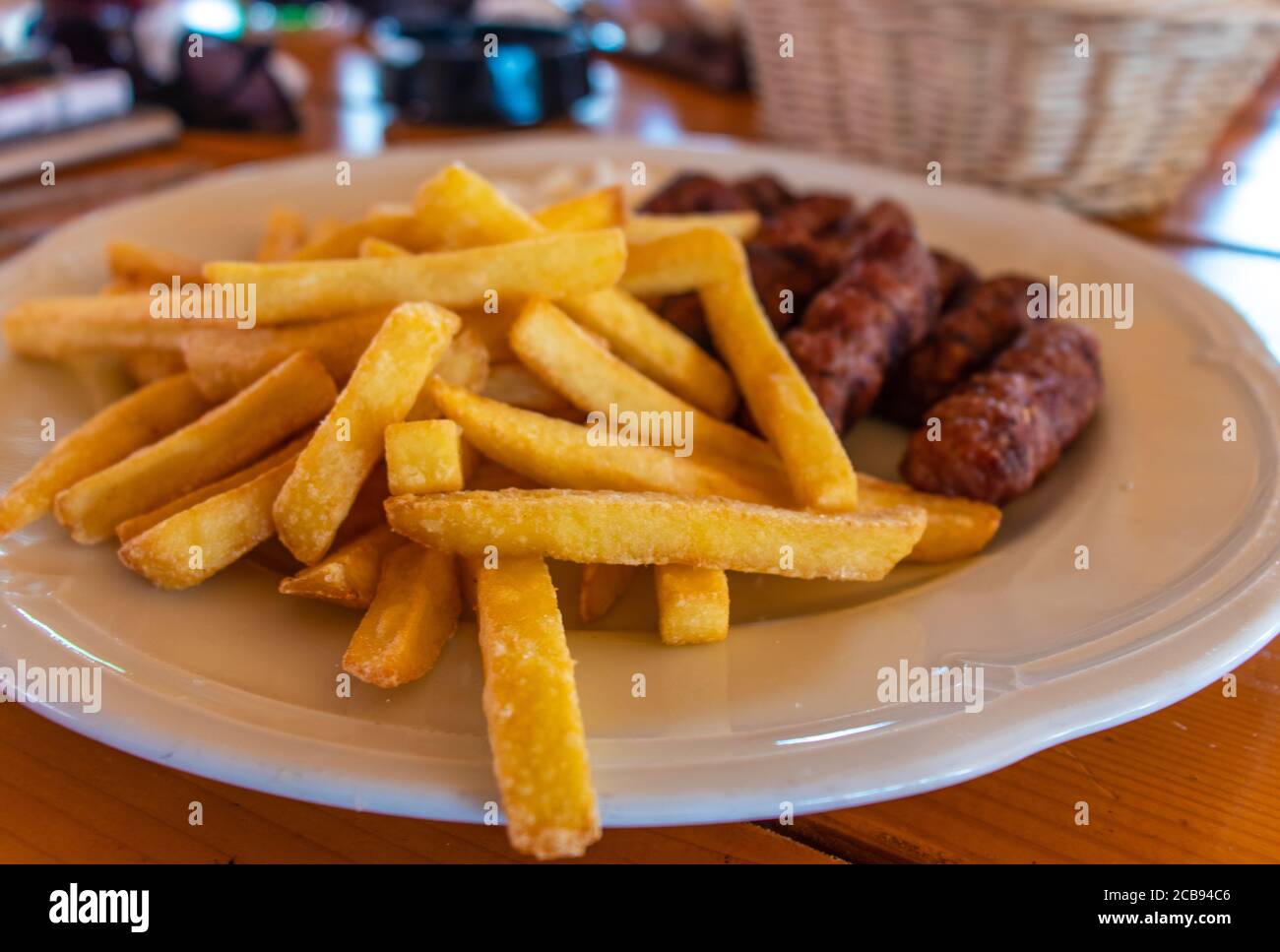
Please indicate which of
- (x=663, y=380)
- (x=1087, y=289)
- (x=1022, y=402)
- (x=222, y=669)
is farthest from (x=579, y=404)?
(x=1087, y=289)

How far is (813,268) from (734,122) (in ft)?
8.34

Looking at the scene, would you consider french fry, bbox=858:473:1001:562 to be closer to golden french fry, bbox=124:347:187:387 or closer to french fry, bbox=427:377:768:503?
french fry, bbox=427:377:768:503

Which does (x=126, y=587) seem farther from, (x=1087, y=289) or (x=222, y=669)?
(x=1087, y=289)

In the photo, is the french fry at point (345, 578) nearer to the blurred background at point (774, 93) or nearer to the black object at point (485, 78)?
the blurred background at point (774, 93)

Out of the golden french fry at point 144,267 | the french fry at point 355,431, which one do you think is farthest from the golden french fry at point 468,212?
the golden french fry at point 144,267

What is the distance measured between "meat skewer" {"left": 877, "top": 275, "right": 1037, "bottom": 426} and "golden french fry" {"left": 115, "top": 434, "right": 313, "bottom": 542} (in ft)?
3.98

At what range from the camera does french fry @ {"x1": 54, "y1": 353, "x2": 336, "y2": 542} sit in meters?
1.69

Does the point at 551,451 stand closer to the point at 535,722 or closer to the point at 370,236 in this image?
the point at 535,722

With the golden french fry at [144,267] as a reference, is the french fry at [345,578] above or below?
below

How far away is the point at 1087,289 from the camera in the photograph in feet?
8.84

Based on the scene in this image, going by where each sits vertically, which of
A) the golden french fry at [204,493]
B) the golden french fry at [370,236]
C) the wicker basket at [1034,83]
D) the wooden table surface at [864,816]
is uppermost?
the wicker basket at [1034,83]

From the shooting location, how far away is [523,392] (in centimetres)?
186

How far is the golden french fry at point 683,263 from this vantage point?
6.57 ft

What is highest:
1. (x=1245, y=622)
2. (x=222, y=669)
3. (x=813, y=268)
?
(x=813, y=268)
